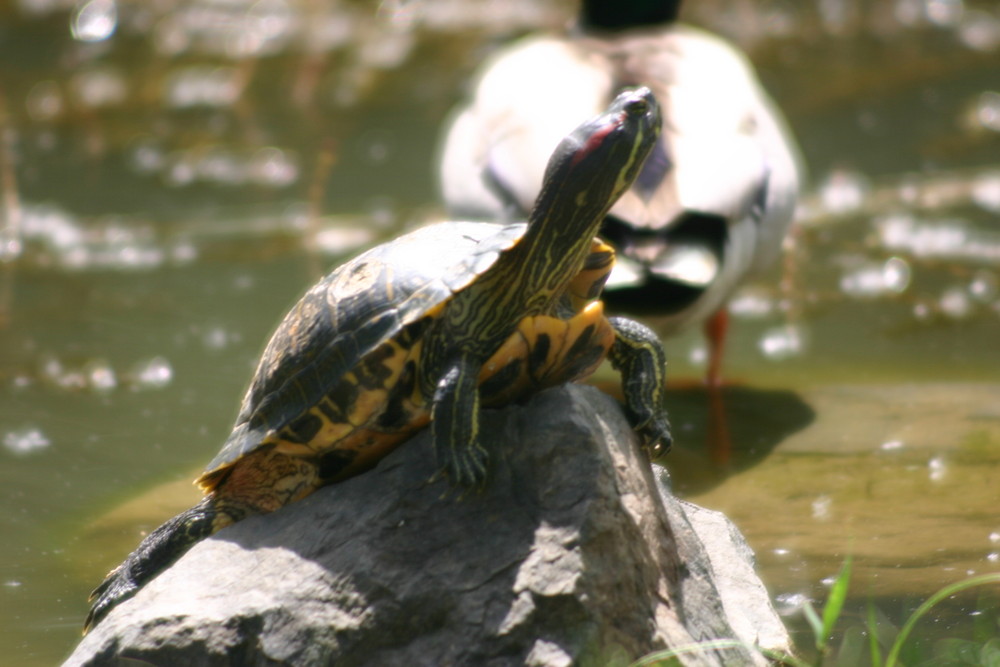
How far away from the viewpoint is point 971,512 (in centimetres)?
291

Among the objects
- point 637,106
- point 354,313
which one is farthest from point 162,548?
point 637,106

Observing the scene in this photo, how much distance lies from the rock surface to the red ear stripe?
1.40 feet

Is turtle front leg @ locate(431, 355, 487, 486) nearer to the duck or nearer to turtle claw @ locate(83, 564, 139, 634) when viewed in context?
turtle claw @ locate(83, 564, 139, 634)

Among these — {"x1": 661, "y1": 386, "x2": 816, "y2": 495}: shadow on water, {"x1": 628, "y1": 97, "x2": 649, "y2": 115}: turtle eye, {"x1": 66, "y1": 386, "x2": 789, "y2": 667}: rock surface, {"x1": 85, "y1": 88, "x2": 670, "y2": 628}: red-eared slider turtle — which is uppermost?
{"x1": 628, "y1": 97, "x2": 649, "y2": 115}: turtle eye

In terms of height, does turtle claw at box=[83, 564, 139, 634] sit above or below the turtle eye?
below

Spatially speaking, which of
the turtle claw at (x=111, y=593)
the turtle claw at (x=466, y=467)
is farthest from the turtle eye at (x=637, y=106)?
the turtle claw at (x=111, y=593)

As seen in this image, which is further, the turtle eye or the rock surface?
the turtle eye

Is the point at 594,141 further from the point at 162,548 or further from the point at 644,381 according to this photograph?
the point at 162,548

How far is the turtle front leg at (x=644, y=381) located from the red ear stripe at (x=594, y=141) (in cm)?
34

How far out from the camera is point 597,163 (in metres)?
2.18

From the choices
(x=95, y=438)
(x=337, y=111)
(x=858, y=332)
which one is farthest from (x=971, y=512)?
(x=337, y=111)

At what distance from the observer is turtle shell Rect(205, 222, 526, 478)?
2.21 meters

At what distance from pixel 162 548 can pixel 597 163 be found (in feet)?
3.92

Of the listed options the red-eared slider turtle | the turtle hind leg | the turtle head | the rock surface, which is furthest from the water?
the turtle head
